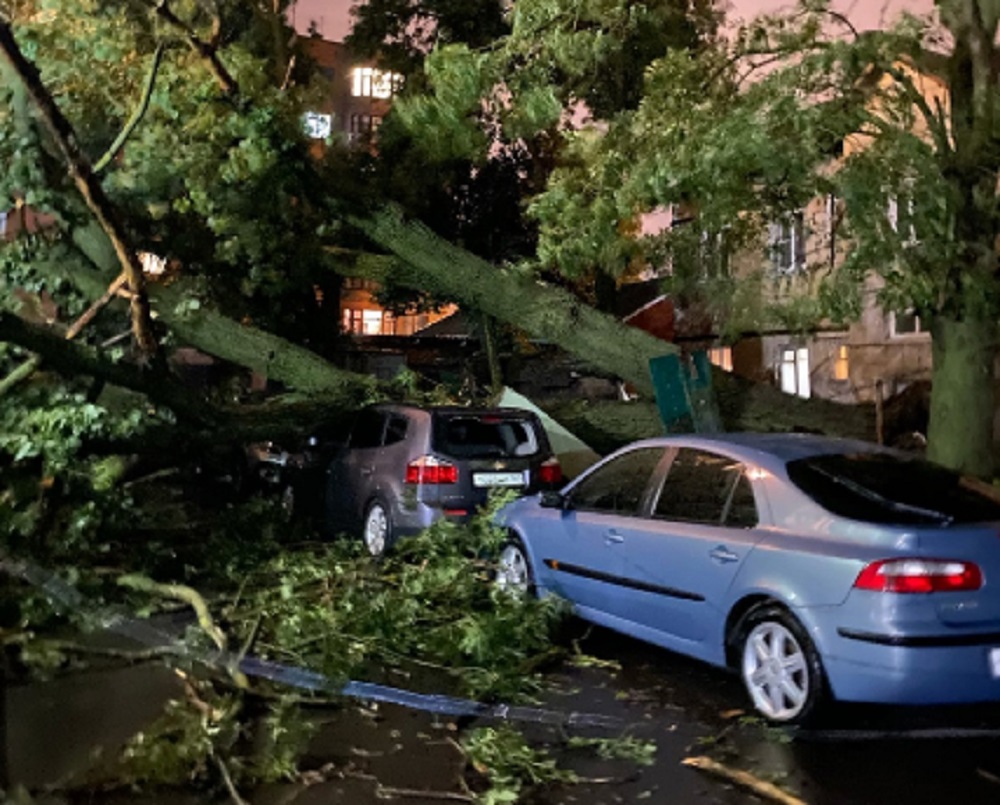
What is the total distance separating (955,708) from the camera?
5617 mm

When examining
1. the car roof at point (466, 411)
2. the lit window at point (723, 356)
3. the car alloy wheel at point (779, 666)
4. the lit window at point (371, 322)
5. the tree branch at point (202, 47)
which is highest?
the tree branch at point (202, 47)

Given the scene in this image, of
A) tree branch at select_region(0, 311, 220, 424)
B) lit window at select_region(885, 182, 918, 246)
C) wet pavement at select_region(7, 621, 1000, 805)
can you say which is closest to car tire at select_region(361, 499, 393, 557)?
tree branch at select_region(0, 311, 220, 424)

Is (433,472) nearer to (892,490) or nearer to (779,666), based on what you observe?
(779,666)

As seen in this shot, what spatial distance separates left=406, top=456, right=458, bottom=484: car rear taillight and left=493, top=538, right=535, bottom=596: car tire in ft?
4.33

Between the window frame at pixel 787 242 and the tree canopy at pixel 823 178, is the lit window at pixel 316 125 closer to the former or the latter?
the tree canopy at pixel 823 178

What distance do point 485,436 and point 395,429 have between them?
932 mm

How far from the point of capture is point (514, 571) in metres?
7.68

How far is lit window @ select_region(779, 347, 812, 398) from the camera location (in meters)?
22.2

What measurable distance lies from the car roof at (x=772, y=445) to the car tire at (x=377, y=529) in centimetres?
383

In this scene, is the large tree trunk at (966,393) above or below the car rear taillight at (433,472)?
above

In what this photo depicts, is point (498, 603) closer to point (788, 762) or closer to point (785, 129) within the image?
point (788, 762)

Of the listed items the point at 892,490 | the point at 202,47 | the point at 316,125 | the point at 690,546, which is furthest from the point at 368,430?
the point at 316,125

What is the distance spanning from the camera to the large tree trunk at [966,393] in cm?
973

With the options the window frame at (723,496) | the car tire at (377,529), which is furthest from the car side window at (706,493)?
the car tire at (377,529)
